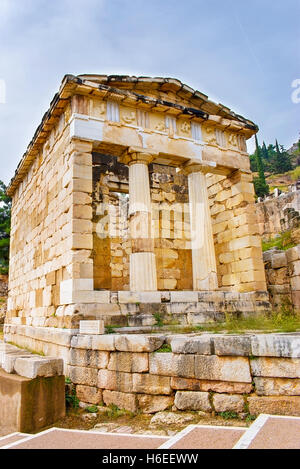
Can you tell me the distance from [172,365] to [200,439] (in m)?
1.75

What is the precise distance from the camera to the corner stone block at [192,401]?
4.62 meters

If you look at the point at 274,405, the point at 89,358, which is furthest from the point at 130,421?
the point at 274,405

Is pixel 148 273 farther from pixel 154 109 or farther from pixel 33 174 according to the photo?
pixel 33 174

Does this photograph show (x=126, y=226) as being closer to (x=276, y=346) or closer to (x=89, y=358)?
(x=89, y=358)

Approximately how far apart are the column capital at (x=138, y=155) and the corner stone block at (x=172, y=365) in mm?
5433

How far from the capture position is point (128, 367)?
5465 millimetres

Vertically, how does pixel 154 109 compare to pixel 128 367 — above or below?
above

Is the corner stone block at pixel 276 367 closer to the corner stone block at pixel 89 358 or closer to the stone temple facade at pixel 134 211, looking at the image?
the corner stone block at pixel 89 358

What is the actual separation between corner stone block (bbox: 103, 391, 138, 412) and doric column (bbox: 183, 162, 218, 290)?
4156 mm
